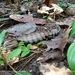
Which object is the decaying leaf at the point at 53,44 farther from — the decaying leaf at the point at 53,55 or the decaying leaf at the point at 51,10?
the decaying leaf at the point at 51,10

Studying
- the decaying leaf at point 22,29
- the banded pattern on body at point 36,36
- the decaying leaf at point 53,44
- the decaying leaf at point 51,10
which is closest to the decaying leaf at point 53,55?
the decaying leaf at point 53,44

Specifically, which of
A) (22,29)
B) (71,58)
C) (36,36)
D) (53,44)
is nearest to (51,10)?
(22,29)

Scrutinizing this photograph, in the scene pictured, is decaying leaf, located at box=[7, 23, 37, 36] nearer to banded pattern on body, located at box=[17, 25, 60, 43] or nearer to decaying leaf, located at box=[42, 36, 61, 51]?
banded pattern on body, located at box=[17, 25, 60, 43]

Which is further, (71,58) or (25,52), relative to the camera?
(25,52)

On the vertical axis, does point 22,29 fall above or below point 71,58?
below

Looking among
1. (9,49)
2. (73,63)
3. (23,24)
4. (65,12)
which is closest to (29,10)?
(65,12)

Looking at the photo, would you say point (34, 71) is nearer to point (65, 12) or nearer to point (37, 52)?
point (37, 52)

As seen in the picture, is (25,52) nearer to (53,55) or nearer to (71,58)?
(53,55)

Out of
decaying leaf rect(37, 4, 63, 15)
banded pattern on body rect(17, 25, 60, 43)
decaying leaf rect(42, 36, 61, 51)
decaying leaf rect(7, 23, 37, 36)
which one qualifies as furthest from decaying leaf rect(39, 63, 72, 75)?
decaying leaf rect(37, 4, 63, 15)
